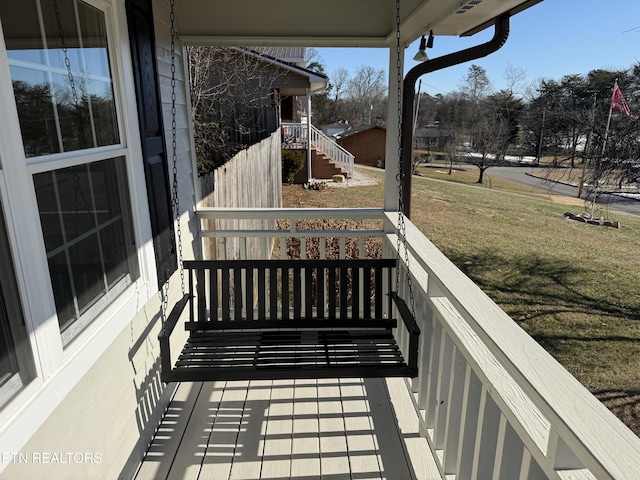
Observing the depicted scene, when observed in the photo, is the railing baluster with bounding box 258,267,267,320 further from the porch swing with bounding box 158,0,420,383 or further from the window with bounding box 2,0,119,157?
the window with bounding box 2,0,119,157

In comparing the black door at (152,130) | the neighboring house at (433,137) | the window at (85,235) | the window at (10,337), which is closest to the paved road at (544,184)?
the neighboring house at (433,137)

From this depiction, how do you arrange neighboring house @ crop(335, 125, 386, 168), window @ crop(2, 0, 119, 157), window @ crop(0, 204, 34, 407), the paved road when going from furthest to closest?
neighboring house @ crop(335, 125, 386, 168) → the paved road → window @ crop(2, 0, 119, 157) → window @ crop(0, 204, 34, 407)

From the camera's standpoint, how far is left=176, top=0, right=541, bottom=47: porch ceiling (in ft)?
8.82

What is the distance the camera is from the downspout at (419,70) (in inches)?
98.1

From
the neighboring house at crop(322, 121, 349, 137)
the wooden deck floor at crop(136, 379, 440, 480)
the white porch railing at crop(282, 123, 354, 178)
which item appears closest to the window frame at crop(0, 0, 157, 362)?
the wooden deck floor at crop(136, 379, 440, 480)

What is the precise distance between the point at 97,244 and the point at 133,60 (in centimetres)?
88

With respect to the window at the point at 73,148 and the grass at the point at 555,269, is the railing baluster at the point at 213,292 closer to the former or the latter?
the window at the point at 73,148

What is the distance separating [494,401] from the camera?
137 centimetres

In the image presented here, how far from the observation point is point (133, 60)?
78.6 inches

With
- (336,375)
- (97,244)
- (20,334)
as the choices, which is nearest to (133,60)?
(97,244)

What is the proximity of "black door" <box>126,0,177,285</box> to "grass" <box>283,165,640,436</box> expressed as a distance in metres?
5.03

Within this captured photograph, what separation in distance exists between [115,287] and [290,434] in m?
1.16

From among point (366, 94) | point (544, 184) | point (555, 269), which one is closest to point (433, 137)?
point (366, 94)

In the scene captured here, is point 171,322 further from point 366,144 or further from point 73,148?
point 366,144
